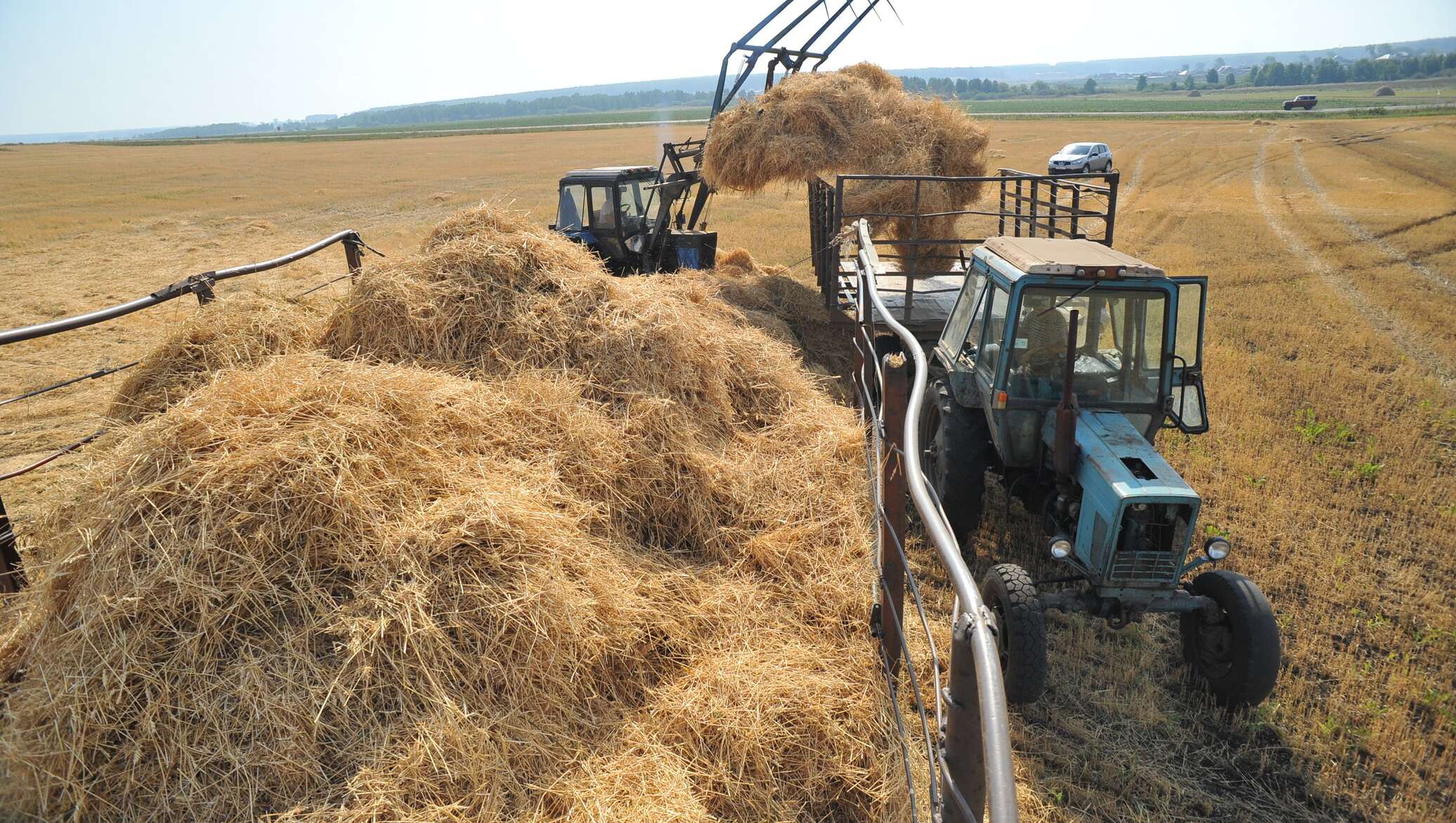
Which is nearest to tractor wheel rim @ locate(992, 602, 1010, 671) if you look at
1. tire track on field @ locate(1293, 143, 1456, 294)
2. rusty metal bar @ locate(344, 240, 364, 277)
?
rusty metal bar @ locate(344, 240, 364, 277)

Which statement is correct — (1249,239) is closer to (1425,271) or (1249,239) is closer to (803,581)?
(1425,271)

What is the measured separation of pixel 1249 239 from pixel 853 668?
1846 centimetres

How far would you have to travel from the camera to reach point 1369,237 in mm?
17922

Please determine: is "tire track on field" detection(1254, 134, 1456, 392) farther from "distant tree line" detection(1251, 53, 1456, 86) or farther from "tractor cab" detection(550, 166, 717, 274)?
"distant tree line" detection(1251, 53, 1456, 86)

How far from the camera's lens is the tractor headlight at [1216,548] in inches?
157

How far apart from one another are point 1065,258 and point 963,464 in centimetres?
147

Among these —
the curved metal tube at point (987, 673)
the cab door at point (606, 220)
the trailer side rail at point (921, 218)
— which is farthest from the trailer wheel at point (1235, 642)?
the cab door at point (606, 220)

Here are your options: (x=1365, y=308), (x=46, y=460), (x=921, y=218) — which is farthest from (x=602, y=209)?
(x=1365, y=308)

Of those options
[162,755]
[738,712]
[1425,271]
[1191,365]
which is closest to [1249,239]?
[1425,271]

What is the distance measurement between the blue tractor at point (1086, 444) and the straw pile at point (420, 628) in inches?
42.4

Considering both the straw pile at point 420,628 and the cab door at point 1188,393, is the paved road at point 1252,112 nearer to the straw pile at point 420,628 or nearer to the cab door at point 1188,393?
the cab door at point 1188,393

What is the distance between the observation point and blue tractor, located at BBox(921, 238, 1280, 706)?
404 centimetres

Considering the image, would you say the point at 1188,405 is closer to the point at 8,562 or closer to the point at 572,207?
the point at 8,562

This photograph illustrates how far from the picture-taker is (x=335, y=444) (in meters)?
3.58
